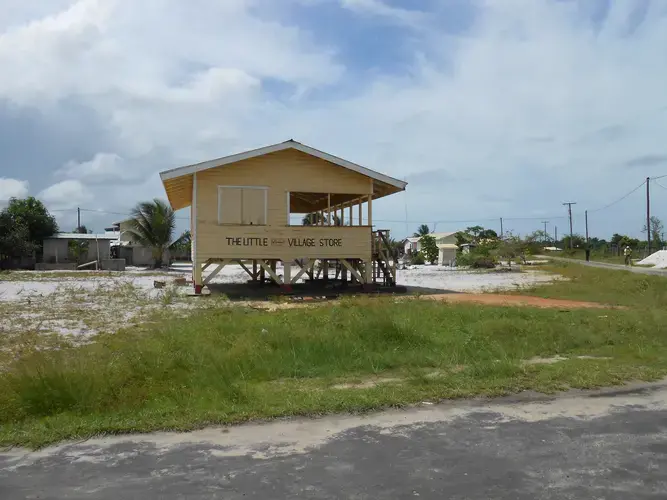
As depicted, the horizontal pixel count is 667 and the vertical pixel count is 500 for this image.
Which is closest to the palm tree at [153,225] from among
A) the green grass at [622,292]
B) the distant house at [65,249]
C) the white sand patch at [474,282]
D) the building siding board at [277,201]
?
the distant house at [65,249]

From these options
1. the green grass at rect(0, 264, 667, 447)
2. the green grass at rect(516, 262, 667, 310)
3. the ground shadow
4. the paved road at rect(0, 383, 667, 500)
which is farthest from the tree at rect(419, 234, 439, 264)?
the paved road at rect(0, 383, 667, 500)

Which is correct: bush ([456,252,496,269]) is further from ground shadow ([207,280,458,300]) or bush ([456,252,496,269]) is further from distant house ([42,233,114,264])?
distant house ([42,233,114,264])

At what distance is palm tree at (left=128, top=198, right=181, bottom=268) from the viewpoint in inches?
1708

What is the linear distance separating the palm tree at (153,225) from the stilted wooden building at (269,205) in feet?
78.0

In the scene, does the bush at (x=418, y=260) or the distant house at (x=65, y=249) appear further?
the bush at (x=418, y=260)

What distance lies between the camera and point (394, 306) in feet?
43.7

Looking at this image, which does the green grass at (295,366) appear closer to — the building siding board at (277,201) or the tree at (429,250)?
the building siding board at (277,201)

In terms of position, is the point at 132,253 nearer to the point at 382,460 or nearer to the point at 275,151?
the point at 275,151

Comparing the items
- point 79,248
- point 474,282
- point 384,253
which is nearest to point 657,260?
point 474,282

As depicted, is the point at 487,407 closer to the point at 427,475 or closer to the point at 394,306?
the point at 427,475

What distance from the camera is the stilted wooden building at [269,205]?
1900 cm

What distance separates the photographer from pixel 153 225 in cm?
4347

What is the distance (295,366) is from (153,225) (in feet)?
126

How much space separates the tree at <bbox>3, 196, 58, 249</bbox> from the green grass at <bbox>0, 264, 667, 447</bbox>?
35.8 meters
